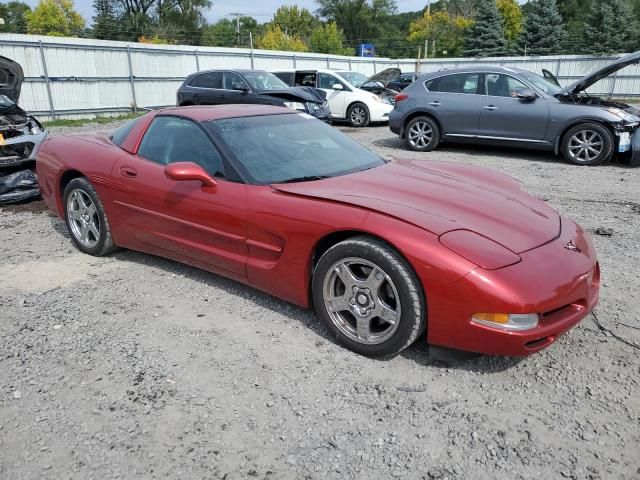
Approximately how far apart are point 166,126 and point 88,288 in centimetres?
137

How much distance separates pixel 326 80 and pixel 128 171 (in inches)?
455

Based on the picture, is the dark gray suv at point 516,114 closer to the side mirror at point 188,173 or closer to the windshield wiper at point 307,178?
the windshield wiper at point 307,178

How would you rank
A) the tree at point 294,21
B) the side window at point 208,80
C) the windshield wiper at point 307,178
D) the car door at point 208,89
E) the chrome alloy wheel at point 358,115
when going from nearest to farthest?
the windshield wiper at point 307,178 → the car door at point 208,89 → the side window at point 208,80 → the chrome alloy wheel at point 358,115 → the tree at point 294,21

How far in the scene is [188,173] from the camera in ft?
10.8

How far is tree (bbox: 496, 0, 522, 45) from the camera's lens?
188 feet

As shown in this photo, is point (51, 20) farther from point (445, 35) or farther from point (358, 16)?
point (445, 35)

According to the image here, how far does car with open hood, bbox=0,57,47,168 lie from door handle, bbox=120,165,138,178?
3192 mm

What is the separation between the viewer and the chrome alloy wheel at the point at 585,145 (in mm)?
8406

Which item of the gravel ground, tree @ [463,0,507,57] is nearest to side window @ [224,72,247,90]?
the gravel ground

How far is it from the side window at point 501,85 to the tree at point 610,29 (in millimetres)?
30822

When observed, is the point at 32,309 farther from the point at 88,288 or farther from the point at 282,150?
the point at 282,150

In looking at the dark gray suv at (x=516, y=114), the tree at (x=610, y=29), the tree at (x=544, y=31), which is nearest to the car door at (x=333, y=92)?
the dark gray suv at (x=516, y=114)

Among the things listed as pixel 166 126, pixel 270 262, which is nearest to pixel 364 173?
pixel 270 262

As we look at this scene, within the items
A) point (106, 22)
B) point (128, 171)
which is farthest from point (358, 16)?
point (128, 171)
